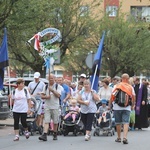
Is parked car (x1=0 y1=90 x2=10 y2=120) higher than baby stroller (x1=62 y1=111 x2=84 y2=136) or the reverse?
higher

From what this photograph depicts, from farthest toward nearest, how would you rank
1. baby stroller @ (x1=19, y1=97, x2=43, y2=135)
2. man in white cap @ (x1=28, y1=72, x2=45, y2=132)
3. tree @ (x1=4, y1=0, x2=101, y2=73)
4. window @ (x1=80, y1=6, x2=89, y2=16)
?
window @ (x1=80, y1=6, x2=89, y2=16) < tree @ (x1=4, y1=0, x2=101, y2=73) < man in white cap @ (x1=28, y1=72, x2=45, y2=132) < baby stroller @ (x1=19, y1=97, x2=43, y2=135)

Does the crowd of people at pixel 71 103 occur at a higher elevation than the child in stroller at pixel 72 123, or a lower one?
higher

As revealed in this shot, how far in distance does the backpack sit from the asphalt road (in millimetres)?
1034

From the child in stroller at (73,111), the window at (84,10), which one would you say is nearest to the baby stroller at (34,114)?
the child in stroller at (73,111)

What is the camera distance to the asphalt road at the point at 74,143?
1151cm

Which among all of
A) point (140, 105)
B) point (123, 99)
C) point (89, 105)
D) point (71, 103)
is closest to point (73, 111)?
point (71, 103)

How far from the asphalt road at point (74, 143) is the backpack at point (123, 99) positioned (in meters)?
1.03

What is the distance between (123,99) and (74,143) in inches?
67.8

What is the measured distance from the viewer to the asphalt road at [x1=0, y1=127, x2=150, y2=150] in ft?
37.8

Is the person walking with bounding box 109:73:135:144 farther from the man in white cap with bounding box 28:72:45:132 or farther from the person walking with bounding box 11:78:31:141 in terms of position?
the man in white cap with bounding box 28:72:45:132

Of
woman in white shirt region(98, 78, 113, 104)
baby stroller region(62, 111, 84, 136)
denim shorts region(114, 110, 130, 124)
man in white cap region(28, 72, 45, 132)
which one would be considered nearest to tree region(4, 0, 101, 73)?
woman in white shirt region(98, 78, 113, 104)

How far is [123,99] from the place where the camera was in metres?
12.3

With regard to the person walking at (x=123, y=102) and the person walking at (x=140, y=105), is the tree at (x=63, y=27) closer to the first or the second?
the person walking at (x=140, y=105)

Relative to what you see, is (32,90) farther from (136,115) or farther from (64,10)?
(64,10)
